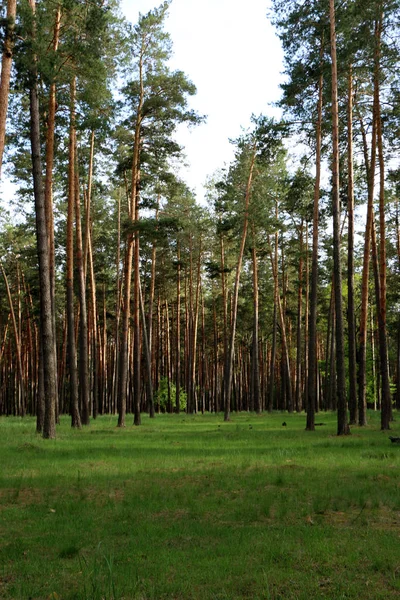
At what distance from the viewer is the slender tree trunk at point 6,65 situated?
1218 cm

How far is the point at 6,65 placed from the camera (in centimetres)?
1275

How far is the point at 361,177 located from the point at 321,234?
14237mm

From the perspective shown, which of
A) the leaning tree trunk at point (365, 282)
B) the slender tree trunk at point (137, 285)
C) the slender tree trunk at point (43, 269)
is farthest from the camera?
the slender tree trunk at point (137, 285)

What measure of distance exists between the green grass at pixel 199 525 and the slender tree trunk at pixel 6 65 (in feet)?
24.7

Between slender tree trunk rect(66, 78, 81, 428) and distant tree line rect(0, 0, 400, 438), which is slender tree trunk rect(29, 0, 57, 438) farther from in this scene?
slender tree trunk rect(66, 78, 81, 428)

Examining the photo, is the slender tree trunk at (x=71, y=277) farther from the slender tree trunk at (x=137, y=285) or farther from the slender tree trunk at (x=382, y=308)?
the slender tree trunk at (x=382, y=308)

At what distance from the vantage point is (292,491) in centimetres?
853

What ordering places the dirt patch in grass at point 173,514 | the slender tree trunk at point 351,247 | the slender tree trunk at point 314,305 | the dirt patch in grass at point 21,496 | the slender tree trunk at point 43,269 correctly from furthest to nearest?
the slender tree trunk at point 351,247, the slender tree trunk at point 314,305, the slender tree trunk at point 43,269, the dirt patch in grass at point 21,496, the dirt patch in grass at point 173,514

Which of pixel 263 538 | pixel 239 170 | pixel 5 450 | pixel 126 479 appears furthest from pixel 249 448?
pixel 239 170

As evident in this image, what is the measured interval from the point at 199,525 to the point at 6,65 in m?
11.4

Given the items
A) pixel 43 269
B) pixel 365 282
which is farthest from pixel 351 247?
pixel 43 269

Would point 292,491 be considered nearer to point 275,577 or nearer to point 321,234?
point 275,577

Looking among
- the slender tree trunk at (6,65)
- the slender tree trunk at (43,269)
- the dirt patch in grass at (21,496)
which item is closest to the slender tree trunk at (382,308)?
the slender tree trunk at (43,269)

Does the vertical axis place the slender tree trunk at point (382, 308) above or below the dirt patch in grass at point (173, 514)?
above
